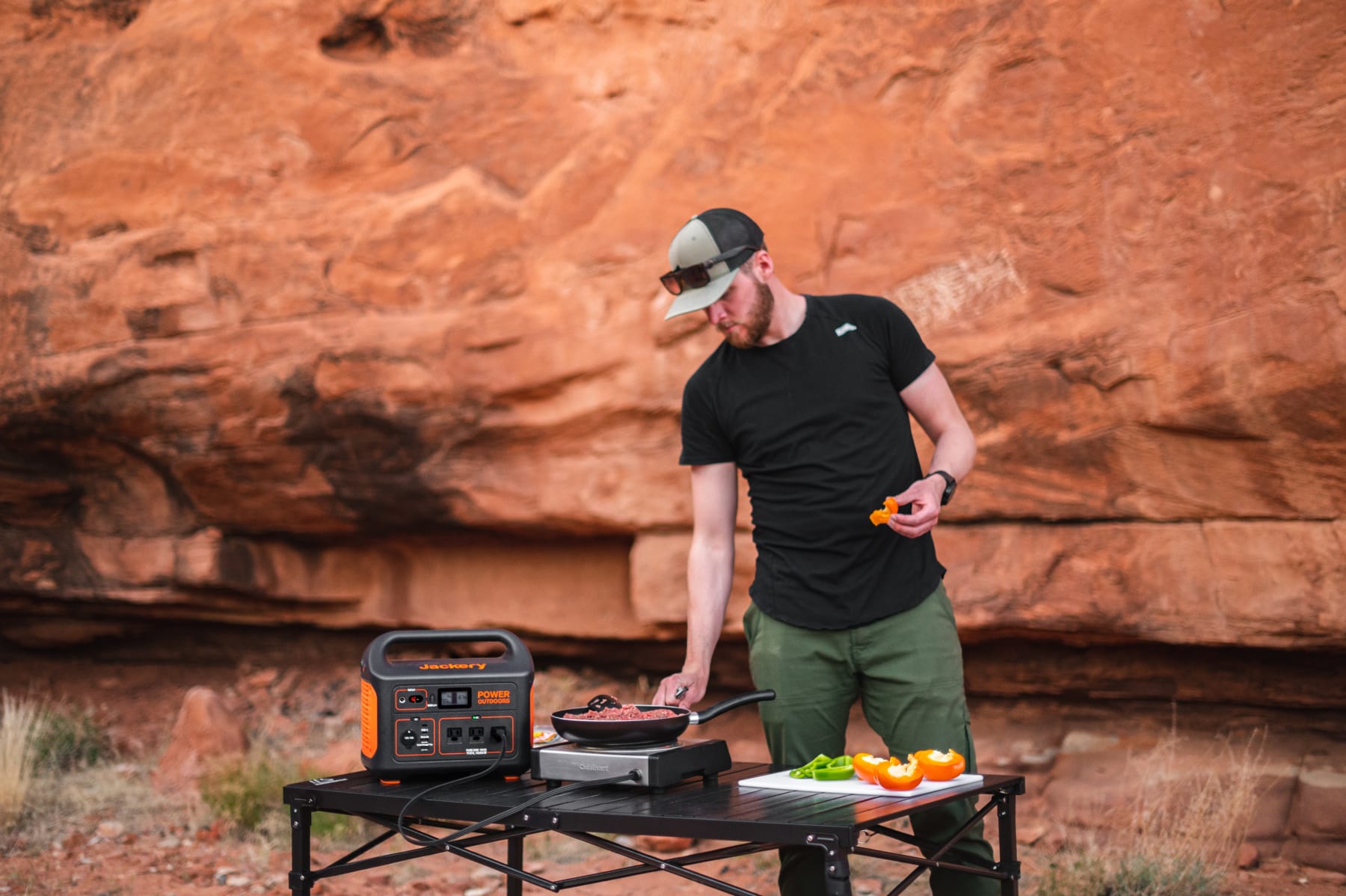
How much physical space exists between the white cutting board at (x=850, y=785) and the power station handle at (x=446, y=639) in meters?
0.53

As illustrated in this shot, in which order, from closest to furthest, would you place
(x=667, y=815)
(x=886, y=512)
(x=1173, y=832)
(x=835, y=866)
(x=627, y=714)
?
(x=835, y=866), (x=667, y=815), (x=627, y=714), (x=886, y=512), (x=1173, y=832)

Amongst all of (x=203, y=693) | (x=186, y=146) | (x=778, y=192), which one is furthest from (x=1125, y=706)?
(x=186, y=146)

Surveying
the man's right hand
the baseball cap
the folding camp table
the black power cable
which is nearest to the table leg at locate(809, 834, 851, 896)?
the folding camp table

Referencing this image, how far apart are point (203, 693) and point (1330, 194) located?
17.3 ft

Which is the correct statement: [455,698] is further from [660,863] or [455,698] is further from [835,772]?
[835,772]

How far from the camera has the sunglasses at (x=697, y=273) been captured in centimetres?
295

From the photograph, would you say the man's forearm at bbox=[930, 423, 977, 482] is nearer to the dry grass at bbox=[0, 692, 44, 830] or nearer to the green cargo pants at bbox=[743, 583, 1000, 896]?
the green cargo pants at bbox=[743, 583, 1000, 896]

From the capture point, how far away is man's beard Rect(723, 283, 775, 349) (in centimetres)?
303

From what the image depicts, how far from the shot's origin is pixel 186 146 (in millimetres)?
6285

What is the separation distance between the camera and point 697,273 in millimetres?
2969

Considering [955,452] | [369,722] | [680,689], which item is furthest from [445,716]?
[955,452]

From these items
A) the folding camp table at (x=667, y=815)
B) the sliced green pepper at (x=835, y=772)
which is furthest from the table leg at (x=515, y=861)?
the sliced green pepper at (x=835, y=772)

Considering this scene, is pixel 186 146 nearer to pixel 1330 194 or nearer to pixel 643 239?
pixel 643 239

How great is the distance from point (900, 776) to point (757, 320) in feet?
4.05
